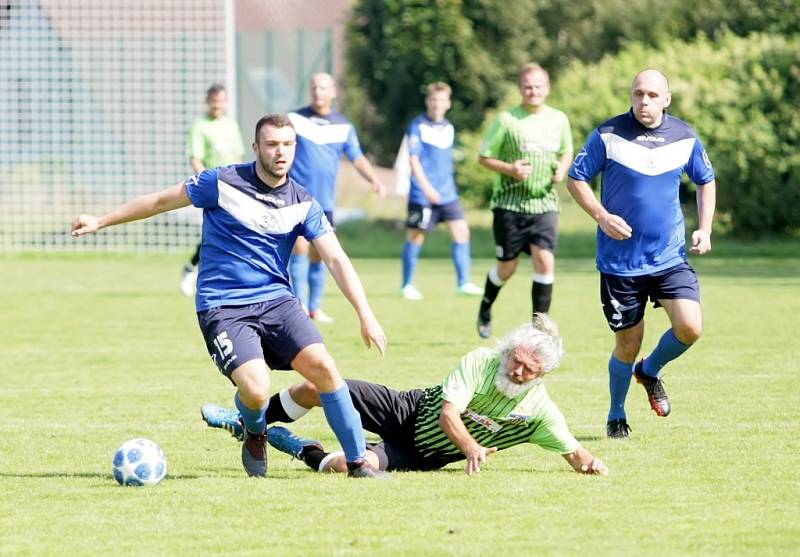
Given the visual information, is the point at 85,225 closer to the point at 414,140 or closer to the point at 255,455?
the point at 255,455

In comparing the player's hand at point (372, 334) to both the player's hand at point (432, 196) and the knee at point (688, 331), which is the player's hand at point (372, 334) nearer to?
the knee at point (688, 331)

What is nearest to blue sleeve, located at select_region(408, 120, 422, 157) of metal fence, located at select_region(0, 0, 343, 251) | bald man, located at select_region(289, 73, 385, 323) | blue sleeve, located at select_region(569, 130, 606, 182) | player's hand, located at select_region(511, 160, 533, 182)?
bald man, located at select_region(289, 73, 385, 323)

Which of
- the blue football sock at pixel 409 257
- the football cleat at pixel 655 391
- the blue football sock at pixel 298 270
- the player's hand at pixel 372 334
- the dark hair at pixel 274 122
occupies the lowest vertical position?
the blue football sock at pixel 409 257

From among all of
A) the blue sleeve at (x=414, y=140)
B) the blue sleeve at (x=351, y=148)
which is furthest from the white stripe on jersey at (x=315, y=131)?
the blue sleeve at (x=414, y=140)

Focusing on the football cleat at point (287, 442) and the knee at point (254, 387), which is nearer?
the knee at point (254, 387)

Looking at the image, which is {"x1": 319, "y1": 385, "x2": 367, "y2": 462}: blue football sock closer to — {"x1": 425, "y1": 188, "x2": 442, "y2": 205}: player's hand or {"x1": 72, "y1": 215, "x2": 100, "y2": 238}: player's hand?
{"x1": 72, "y1": 215, "x2": 100, "y2": 238}: player's hand

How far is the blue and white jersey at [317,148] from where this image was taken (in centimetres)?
1482

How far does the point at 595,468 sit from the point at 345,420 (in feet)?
4.23

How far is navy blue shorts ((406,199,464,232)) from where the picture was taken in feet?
57.7

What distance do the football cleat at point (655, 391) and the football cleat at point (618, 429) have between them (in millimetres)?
295

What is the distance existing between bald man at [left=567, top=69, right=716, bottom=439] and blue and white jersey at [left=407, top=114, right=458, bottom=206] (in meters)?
8.90

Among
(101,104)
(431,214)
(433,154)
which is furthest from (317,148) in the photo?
(101,104)

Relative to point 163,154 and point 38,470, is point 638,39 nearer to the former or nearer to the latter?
point 163,154

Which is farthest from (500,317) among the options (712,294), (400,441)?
(400,441)
